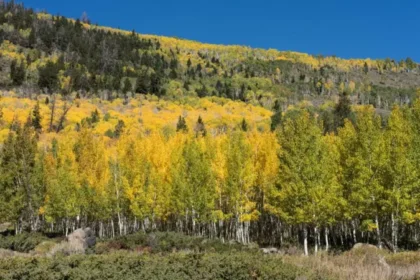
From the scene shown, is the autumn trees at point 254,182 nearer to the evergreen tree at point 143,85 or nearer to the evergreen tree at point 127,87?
the evergreen tree at point 127,87

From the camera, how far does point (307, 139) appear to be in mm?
28109

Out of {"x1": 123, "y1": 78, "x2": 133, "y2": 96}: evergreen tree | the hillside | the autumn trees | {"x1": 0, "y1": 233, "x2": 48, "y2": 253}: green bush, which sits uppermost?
the hillside

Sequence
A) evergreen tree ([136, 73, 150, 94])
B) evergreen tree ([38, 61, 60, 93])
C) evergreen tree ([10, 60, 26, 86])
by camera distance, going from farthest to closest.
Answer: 1. evergreen tree ([136, 73, 150, 94])
2. evergreen tree ([10, 60, 26, 86])
3. evergreen tree ([38, 61, 60, 93])

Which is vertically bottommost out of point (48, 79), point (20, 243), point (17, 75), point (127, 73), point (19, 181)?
point (20, 243)

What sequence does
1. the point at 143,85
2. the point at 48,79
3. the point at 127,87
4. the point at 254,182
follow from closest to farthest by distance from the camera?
1. the point at 254,182
2. the point at 48,79
3. the point at 127,87
4. the point at 143,85

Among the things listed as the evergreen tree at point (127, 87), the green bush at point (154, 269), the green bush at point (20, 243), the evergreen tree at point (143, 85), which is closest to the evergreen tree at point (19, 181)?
the green bush at point (20, 243)

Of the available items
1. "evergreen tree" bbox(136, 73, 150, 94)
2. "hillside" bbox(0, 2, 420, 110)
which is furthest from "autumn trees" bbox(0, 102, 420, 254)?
"hillside" bbox(0, 2, 420, 110)

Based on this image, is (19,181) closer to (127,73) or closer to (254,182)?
(254,182)

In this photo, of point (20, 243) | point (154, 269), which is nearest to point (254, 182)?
point (20, 243)

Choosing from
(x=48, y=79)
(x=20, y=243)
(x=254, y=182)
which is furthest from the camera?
(x=48, y=79)

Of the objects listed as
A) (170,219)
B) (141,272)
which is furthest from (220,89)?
(141,272)

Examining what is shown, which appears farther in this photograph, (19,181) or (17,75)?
(17,75)

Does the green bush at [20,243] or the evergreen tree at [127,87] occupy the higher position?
the evergreen tree at [127,87]

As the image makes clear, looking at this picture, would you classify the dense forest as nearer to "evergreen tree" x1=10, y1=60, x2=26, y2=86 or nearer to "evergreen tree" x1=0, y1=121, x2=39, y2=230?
"evergreen tree" x1=0, y1=121, x2=39, y2=230
